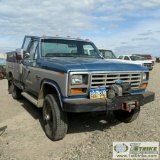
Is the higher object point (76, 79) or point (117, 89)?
point (76, 79)

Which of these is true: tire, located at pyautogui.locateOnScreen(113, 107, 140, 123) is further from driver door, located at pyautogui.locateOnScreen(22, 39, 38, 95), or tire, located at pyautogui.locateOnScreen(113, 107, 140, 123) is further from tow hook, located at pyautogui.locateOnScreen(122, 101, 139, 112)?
driver door, located at pyautogui.locateOnScreen(22, 39, 38, 95)

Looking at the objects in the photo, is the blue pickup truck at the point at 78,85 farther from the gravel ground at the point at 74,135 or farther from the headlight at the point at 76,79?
the gravel ground at the point at 74,135

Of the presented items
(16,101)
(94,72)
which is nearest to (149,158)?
(94,72)

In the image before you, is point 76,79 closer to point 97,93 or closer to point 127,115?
point 97,93

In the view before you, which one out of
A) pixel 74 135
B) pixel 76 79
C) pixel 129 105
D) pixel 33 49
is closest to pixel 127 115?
pixel 129 105

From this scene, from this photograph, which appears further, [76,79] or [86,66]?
[86,66]

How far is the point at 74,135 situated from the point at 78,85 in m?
1.32

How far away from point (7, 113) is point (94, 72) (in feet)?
11.6

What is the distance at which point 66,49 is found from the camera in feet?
18.8

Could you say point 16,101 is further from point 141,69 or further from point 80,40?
point 141,69

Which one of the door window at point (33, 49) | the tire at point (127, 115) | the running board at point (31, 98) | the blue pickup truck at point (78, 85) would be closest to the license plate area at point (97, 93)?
the blue pickup truck at point (78, 85)

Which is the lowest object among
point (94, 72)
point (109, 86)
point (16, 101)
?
point (16, 101)

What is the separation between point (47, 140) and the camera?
4.54 meters

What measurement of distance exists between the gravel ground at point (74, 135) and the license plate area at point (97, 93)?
0.70 meters
